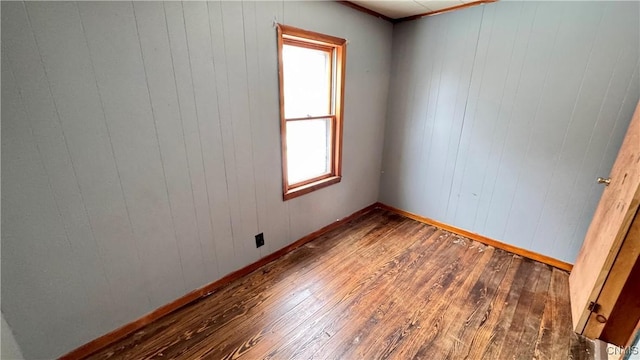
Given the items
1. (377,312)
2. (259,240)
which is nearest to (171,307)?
(259,240)

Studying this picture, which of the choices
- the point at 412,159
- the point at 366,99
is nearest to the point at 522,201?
the point at 412,159

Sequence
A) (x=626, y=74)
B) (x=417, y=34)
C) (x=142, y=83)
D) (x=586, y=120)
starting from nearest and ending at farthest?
(x=142, y=83) → (x=626, y=74) → (x=586, y=120) → (x=417, y=34)

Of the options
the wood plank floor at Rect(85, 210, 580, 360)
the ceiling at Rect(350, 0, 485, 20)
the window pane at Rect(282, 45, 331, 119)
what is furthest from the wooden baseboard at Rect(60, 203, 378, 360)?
the ceiling at Rect(350, 0, 485, 20)

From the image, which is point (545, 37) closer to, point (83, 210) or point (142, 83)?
point (142, 83)

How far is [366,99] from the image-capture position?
9.37 ft

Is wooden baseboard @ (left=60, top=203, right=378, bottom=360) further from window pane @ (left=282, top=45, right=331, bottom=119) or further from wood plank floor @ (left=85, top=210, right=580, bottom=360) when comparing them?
window pane @ (left=282, top=45, right=331, bottom=119)

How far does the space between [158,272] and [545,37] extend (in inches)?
131

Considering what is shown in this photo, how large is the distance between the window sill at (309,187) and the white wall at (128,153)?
5.5 inches

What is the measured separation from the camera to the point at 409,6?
7.96 feet

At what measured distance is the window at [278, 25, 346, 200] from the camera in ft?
7.19

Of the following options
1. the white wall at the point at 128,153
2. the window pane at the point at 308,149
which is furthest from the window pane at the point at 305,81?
the white wall at the point at 128,153

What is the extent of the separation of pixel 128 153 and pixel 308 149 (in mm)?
1485

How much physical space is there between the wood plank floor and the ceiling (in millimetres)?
2228

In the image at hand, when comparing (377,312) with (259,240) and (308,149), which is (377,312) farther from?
(308,149)
